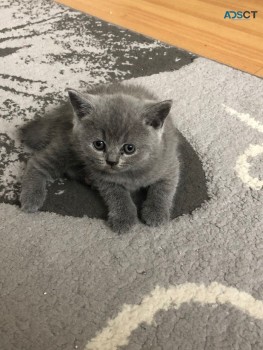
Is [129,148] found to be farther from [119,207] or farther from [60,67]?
[60,67]

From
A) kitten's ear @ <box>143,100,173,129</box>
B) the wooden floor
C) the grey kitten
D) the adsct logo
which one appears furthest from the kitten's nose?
the adsct logo

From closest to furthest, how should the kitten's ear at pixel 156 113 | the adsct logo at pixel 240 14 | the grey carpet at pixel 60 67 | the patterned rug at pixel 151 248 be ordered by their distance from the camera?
the patterned rug at pixel 151 248, the kitten's ear at pixel 156 113, the grey carpet at pixel 60 67, the adsct logo at pixel 240 14

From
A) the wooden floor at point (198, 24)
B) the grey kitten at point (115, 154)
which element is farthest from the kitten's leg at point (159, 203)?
the wooden floor at point (198, 24)

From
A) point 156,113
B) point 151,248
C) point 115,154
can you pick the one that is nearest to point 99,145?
point 115,154

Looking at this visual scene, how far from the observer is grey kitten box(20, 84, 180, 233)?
2.90 ft

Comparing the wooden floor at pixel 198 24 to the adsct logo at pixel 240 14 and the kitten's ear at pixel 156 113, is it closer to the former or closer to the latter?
the adsct logo at pixel 240 14

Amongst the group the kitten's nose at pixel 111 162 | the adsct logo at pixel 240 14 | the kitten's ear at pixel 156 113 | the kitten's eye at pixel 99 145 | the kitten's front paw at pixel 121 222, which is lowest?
the kitten's front paw at pixel 121 222

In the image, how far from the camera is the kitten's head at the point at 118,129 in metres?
0.88

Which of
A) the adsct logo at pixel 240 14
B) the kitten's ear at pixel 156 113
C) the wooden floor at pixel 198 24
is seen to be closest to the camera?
the kitten's ear at pixel 156 113

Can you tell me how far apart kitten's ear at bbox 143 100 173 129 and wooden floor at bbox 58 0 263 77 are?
0.74m

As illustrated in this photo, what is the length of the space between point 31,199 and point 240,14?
152cm

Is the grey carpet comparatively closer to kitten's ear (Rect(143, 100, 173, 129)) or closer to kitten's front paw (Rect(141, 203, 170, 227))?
kitten's front paw (Rect(141, 203, 170, 227))

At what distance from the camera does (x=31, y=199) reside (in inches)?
37.4

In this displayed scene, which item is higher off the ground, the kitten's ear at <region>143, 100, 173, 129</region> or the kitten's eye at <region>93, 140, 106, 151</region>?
the kitten's ear at <region>143, 100, 173, 129</region>
